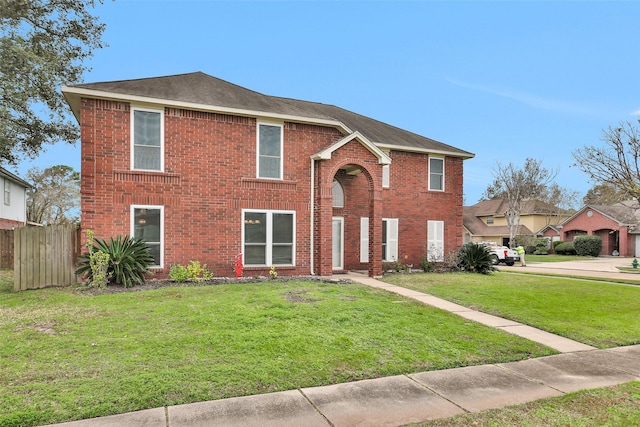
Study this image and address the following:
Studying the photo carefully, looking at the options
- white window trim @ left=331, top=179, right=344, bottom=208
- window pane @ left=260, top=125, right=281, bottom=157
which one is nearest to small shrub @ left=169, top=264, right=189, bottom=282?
window pane @ left=260, top=125, right=281, bottom=157

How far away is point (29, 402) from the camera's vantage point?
367cm

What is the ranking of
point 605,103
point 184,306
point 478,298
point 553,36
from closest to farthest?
point 184,306, point 478,298, point 553,36, point 605,103

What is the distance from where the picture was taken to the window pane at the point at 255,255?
12.8 meters

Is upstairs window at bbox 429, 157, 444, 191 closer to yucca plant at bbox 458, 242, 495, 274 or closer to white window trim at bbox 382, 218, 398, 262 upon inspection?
white window trim at bbox 382, 218, 398, 262

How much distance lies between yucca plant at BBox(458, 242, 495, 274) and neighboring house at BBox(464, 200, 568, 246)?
31.7 meters

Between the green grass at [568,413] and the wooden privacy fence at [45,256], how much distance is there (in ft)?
36.6

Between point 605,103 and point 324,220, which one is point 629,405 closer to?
point 324,220

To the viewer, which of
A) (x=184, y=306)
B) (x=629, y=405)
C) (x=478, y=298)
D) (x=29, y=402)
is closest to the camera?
(x=29, y=402)

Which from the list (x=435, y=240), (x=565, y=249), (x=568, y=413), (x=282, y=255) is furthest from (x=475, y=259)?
(x=565, y=249)

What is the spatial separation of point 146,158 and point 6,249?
11.4 metres

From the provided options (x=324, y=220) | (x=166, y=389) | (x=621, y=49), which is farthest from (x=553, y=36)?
(x=166, y=389)

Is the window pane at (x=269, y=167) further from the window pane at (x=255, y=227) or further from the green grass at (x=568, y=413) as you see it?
the green grass at (x=568, y=413)

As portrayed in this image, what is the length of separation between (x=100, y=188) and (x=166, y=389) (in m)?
8.97

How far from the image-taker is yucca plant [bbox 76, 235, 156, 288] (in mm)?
10414
